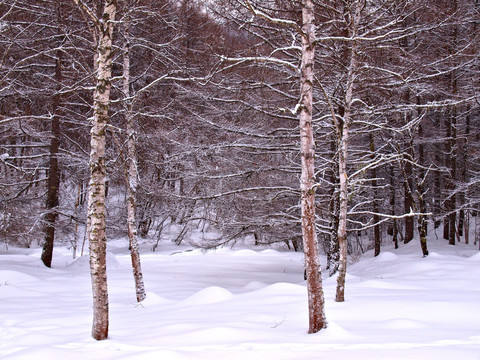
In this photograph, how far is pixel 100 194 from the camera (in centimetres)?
614

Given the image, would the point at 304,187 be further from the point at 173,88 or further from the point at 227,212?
the point at 173,88

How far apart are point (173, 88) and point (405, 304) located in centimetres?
910

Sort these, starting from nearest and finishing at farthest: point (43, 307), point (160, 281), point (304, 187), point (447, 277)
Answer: point (304, 187), point (43, 307), point (447, 277), point (160, 281)

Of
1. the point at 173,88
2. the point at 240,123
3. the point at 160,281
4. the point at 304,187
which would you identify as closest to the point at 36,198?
the point at 160,281

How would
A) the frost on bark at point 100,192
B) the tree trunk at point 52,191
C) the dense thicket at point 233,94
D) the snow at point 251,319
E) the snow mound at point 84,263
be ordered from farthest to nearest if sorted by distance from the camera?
the snow mound at point 84,263 → the tree trunk at point 52,191 → the dense thicket at point 233,94 → the frost on bark at point 100,192 → the snow at point 251,319

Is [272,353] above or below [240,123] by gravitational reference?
below

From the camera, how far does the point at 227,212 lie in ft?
41.3

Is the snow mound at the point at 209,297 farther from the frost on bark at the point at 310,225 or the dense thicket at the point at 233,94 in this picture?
the frost on bark at the point at 310,225

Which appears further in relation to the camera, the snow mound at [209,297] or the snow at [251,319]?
the snow mound at [209,297]

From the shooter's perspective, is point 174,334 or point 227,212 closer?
point 174,334

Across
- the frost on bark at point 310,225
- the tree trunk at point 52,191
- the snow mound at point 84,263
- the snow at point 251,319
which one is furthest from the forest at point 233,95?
the frost on bark at point 310,225

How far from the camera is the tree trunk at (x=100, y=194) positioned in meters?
5.99

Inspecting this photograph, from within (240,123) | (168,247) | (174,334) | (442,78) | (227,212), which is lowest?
(168,247)

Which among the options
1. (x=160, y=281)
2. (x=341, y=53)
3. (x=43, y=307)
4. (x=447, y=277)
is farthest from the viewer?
(x=160, y=281)
